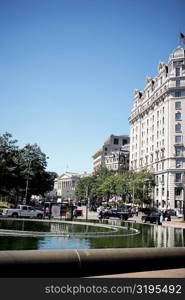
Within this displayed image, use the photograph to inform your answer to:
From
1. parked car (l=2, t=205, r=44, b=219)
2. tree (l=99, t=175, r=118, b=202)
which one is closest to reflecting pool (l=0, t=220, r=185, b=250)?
parked car (l=2, t=205, r=44, b=219)

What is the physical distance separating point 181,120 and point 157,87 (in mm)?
16410

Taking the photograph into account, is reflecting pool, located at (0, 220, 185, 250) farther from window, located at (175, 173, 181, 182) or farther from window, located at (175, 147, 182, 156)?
window, located at (175, 147, 182, 156)

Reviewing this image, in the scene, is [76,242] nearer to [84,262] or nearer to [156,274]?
[156,274]

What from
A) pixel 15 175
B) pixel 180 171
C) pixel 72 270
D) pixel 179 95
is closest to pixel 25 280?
pixel 72 270

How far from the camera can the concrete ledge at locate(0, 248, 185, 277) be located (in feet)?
26.3

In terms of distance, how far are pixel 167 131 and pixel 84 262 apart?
85793mm

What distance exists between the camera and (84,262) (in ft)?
28.7

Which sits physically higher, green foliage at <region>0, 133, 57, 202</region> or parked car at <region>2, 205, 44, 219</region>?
green foliage at <region>0, 133, 57, 202</region>

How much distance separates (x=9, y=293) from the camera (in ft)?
23.0

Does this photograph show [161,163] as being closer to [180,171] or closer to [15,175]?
[180,171]

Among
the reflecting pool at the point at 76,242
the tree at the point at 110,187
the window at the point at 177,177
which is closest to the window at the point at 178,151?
the window at the point at 177,177

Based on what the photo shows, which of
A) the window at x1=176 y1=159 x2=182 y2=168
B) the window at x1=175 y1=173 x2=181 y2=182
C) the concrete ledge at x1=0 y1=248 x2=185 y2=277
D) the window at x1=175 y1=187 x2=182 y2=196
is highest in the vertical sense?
the window at x1=176 y1=159 x2=182 y2=168

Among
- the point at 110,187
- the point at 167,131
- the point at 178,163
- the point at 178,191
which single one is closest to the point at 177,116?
the point at 167,131

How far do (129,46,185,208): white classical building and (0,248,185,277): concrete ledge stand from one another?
7815cm
